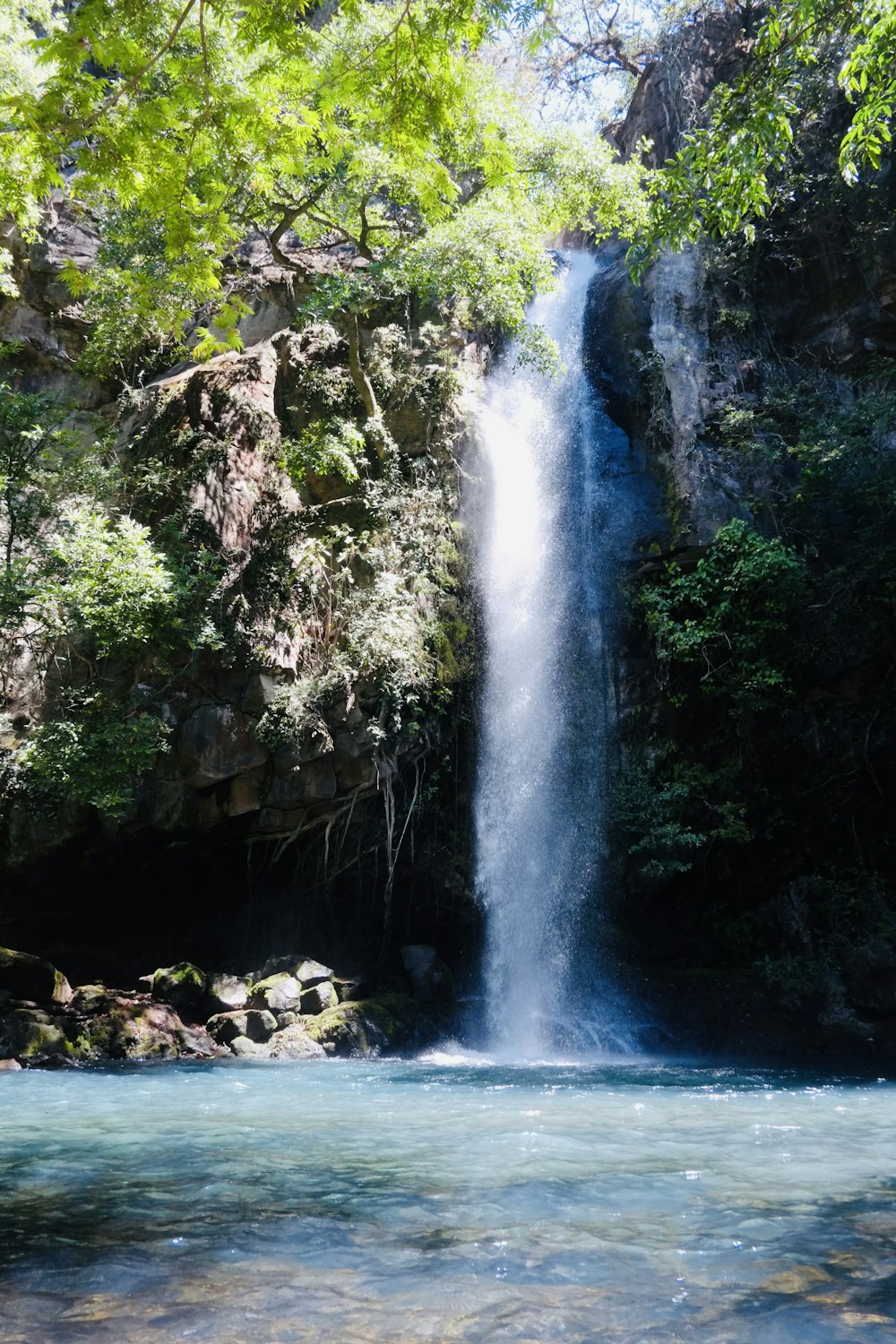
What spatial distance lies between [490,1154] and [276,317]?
50.9ft

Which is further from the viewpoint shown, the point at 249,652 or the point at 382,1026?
the point at 249,652

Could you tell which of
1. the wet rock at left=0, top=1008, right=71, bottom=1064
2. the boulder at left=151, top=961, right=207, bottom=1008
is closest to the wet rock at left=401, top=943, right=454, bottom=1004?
the boulder at left=151, top=961, right=207, bottom=1008

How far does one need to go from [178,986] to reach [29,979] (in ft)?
5.89

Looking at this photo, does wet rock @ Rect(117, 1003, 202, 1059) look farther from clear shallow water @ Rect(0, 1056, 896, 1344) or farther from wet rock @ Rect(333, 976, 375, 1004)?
clear shallow water @ Rect(0, 1056, 896, 1344)

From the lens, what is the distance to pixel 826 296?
16.6 m

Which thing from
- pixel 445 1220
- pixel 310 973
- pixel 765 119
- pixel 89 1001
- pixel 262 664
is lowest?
pixel 445 1220

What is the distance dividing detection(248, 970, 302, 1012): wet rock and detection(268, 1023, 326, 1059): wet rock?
1.86 feet

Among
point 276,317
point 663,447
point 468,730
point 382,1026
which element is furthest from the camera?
point 276,317

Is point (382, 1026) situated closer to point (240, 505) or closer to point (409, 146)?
point (240, 505)

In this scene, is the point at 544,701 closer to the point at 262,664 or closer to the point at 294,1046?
the point at 262,664

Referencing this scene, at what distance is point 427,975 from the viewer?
12.0 m

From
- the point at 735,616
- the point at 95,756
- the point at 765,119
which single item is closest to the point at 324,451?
the point at 95,756

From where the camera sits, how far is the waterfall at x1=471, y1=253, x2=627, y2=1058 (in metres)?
12.1

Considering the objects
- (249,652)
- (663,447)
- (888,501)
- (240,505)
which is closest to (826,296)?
(663,447)
